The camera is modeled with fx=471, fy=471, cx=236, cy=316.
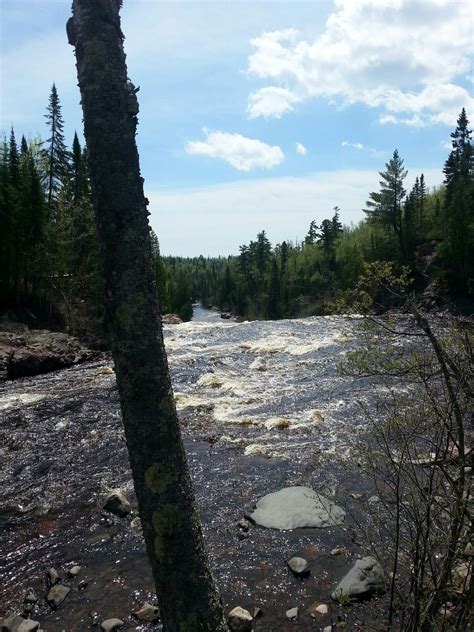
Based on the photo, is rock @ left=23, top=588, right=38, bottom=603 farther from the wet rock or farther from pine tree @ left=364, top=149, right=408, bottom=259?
pine tree @ left=364, top=149, right=408, bottom=259

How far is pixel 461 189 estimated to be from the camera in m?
56.7

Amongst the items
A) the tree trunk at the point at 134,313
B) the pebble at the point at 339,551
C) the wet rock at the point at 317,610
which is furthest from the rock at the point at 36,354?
the tree trunk at the point at 134,313

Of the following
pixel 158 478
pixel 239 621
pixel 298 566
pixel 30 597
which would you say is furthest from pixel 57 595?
pixel 158 478

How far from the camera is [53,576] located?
7.11 m

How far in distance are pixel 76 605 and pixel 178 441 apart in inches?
191

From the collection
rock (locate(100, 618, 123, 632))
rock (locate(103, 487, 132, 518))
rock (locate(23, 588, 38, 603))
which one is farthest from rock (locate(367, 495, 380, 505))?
rock (locate(23, 588, 38, 603))

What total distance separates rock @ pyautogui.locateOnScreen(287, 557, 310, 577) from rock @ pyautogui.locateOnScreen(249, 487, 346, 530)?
1.04 meters

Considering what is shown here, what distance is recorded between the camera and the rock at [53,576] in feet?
23.0

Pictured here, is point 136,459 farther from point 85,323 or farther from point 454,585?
point 85,323

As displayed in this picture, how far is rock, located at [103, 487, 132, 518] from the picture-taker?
8.95 metres

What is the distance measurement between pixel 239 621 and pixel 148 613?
1.23 metres

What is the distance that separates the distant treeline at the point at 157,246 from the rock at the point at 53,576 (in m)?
5.11

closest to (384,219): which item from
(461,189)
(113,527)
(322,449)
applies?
(461,189)

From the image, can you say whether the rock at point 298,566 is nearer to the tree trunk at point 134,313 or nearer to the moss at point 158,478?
the tree trunk at point 134,313
